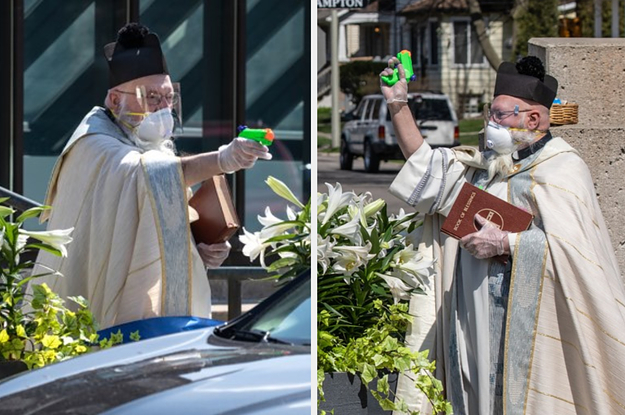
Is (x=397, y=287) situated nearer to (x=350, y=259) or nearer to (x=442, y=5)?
(x=350, y=259)

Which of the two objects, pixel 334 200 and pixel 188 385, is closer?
pixel 188 385

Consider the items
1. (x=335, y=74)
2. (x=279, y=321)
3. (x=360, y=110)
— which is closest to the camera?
(x=279, y=321)

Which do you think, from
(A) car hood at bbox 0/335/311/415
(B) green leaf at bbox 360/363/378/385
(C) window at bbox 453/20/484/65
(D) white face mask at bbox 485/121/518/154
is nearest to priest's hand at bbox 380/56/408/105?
(D) white face mask at bbox 485/121/518/154

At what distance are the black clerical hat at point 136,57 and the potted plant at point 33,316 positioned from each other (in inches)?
20.0

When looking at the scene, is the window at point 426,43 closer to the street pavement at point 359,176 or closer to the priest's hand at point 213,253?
the street pavement at point 359,176

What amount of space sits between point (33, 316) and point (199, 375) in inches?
27.9

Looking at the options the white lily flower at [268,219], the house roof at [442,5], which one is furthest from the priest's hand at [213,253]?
the house roof at [442,5]

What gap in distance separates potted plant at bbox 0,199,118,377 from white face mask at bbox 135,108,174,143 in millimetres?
357

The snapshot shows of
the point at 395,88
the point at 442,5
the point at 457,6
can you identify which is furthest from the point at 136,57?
the point at 457,6

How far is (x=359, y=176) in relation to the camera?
5.11 metres

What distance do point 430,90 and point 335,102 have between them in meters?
9.89

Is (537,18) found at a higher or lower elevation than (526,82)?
higher

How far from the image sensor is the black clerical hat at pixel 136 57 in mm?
3879

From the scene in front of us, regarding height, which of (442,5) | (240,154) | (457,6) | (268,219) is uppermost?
(457,6)
